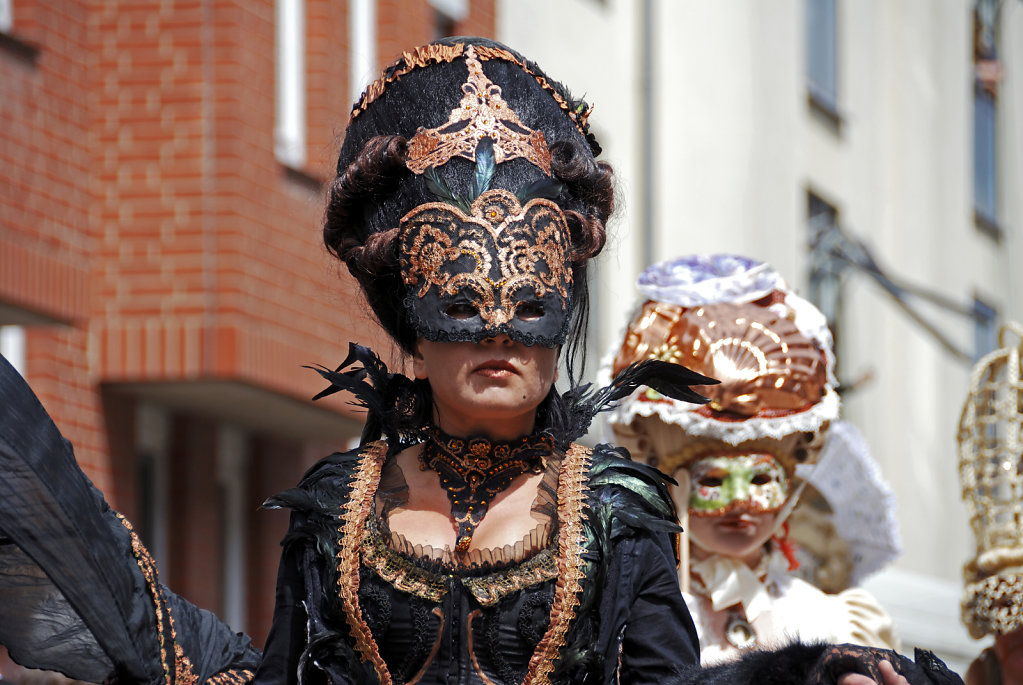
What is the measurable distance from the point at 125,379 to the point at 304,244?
130 centimetres

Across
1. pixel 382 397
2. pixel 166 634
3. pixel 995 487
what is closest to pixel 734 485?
pixel 995 487

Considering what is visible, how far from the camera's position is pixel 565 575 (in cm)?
354

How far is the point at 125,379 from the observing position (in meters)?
10.5

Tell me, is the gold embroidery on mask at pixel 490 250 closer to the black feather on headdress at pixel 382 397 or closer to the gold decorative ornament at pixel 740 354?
the black feather on headdress at pixel 382 397

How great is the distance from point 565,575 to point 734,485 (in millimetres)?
1535

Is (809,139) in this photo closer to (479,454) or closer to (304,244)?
(304,244)

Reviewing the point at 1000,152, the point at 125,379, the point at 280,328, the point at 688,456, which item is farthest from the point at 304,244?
the point at 1000,152

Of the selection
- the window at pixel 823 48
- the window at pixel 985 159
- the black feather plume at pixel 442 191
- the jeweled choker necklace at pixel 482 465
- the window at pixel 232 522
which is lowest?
the window at pixel 232 522

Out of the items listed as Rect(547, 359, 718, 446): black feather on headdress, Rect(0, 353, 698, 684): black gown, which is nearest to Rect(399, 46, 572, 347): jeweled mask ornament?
Rect(547, 359, 718, 446): black feather on headdress

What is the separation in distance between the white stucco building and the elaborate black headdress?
1047 centimetres

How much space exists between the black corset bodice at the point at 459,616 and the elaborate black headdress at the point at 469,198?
0.40m

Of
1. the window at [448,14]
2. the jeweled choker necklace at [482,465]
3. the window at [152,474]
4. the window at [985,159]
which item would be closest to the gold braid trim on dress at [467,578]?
the jeweled choker necklace at [482,465]

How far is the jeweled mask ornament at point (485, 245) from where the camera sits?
3.52m

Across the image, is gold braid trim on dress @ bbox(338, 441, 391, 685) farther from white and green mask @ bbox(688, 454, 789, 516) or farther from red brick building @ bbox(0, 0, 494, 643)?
red brick building @ bbox(0, 0, 494, 643)
